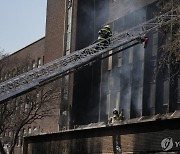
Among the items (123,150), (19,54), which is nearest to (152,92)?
(123,150)

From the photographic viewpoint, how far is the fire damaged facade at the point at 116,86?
1452 centimetres

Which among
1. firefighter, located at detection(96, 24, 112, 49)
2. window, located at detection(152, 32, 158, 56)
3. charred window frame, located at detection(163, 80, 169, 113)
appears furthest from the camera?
window, located at detection(152, 32, 158, 56)

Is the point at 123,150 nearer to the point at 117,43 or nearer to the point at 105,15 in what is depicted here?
the point at 117,43

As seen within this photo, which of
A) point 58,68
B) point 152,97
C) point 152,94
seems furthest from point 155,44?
point 58,68

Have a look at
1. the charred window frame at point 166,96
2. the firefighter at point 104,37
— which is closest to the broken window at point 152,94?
the charred window frame at point 166,96

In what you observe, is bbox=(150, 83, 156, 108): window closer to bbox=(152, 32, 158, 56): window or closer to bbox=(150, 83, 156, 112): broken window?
bbox=(150, 83, 156, 112): broken window

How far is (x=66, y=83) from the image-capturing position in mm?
29141

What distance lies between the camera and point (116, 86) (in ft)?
78.2

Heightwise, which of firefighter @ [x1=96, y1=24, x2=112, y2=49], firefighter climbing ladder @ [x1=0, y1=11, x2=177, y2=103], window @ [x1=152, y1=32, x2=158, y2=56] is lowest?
firefighter climbing ladder @ [x1=0, y1=11, x2=177, y2=103]

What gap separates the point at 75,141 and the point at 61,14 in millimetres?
16515

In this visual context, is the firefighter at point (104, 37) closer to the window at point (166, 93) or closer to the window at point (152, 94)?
the window at point (166, 93)

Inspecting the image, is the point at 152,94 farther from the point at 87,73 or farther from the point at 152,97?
the point at 87,73

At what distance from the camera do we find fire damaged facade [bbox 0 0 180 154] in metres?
14.5

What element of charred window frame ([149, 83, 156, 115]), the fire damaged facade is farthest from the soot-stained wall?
charred window frame ([149, 83, 156, 115])
